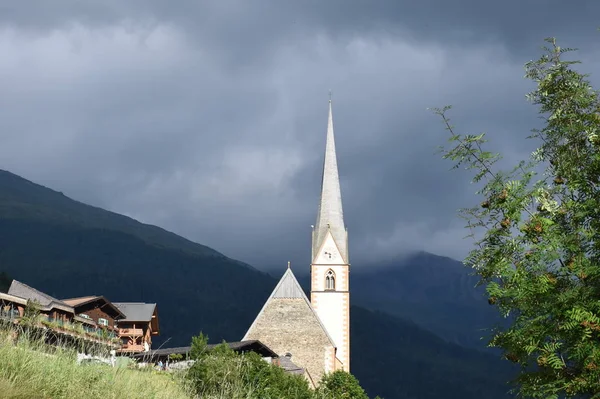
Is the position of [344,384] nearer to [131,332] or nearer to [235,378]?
[131,332]

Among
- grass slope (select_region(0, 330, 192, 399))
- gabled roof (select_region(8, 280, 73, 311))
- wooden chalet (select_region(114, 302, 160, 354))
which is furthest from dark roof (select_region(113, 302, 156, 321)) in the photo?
A: grass slope (select_region(0, 330, 192, 399))

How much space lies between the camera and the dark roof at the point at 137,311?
54.6 m

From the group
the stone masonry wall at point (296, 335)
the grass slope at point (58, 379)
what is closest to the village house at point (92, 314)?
the stone masonry wall at point (296, 335)

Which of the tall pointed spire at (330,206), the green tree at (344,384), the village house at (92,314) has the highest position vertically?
the tall pointed spire at (330,206)

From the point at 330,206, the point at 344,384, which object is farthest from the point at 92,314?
the point at 330,206

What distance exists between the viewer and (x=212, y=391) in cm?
1259

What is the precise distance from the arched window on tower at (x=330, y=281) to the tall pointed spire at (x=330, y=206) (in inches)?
67.8

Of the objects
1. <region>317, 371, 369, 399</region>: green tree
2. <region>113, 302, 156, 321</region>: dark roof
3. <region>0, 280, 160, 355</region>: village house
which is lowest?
<region>317, 371, 369, 399</region>: green tree

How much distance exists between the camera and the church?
5288 centimetres

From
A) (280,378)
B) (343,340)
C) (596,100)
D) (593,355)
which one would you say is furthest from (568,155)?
(343,340)

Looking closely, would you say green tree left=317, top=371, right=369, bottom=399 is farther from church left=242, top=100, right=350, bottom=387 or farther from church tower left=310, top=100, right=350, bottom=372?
church tower left=310, top=100, right=350, bottom=372

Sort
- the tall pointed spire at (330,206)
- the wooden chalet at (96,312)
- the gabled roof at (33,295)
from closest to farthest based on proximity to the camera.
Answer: the gabled roof at (33,295) < the wooden chalet at (96,312) < the tall pointed spire at (330,206)

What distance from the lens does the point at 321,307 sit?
6250 cm

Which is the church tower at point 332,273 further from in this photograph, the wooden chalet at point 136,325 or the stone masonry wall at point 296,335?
the wooden chalet at point 136,325
